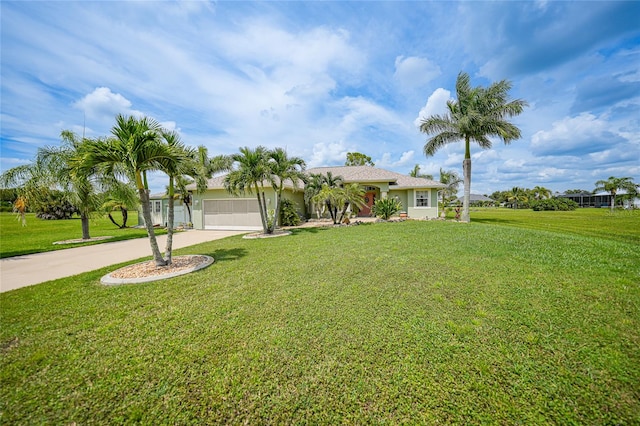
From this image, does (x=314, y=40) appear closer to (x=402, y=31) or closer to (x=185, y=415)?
(x=402, y=31)

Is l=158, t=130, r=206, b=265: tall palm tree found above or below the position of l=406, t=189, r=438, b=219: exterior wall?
above

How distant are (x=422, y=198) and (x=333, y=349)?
65.7 feet

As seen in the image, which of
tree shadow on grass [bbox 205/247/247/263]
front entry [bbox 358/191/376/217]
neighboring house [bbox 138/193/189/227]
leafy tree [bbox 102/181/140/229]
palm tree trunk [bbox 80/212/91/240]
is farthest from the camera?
front entry [bbox 358/191/376/217]

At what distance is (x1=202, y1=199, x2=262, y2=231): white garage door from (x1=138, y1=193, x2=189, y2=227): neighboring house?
2.86 metres

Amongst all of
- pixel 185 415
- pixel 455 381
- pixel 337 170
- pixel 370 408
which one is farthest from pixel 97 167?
pixel 337 170

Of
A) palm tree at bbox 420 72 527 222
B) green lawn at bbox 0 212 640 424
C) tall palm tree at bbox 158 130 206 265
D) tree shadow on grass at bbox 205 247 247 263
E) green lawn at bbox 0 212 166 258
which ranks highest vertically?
palm tree at bbox 420 72 527 222

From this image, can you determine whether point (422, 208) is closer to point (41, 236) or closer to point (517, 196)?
point (41, 236)

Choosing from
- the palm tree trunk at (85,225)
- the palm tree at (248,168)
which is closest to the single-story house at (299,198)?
the palm tree at (248,168)

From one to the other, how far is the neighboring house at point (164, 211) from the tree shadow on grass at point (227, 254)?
473 inches

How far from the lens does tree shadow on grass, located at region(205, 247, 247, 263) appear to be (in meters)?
8.29

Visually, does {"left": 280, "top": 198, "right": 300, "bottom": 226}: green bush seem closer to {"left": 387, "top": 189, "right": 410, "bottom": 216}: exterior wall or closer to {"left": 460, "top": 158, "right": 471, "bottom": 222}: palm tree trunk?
{"left": 387, "top": 189, "right": 410, "bottom": 216}: exterior wall

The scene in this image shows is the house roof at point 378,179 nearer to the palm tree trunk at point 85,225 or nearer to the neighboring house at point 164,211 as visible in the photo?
the neighboring house at point 164,211

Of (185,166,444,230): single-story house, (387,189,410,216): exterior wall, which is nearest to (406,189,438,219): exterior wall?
(185,166,444,230): single-story house

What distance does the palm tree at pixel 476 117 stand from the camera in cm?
1686
